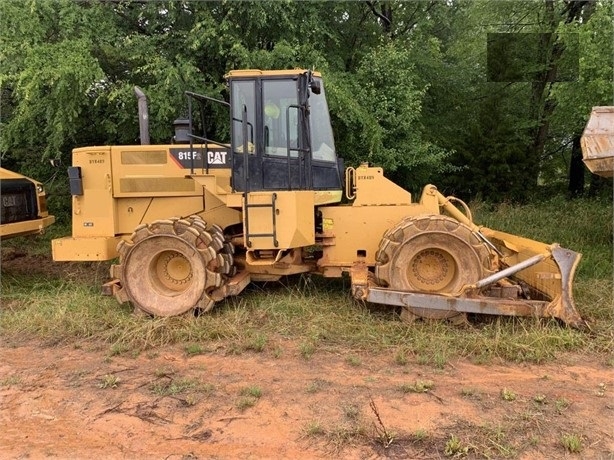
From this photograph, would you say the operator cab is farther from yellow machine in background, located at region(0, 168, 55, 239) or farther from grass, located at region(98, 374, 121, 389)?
yellow machine in background, located at region(0, 168, 55, 239)

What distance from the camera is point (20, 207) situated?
287 inches

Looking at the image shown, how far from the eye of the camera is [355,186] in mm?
6121

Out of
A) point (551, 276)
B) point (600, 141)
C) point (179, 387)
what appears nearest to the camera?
point (179, 387)

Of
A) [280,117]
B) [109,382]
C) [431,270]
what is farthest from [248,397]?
[280,117]

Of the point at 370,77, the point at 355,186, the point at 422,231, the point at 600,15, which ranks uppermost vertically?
the point at 600,15

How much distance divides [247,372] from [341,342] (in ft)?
3.55

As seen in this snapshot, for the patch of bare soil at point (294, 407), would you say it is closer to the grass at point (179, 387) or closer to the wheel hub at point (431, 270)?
the grass at point (179, 387)

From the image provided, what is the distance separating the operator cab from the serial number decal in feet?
0.92

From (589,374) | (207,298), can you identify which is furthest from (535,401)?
(207,298)

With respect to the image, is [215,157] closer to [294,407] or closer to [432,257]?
[432,257]

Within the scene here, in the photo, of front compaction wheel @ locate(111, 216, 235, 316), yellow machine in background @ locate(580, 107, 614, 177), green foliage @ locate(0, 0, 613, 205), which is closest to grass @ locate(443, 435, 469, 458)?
front compaction wheel @ locate(111, 216, 235, 316)

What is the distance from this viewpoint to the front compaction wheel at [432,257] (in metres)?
5.34

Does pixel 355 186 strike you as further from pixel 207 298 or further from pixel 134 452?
pixel 134 452

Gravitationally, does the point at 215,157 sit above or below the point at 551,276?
above
